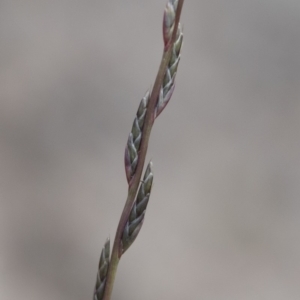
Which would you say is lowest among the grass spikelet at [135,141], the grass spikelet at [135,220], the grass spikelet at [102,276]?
the grass spikelet at [102,276]

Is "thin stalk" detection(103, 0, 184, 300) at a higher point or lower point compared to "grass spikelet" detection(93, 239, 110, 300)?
higher

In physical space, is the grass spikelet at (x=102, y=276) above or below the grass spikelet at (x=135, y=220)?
below

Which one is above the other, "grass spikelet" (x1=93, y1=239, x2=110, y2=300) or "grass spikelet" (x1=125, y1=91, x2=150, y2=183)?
"grass spikelet" (x1=125, y1=91, x2=150, y2=183)

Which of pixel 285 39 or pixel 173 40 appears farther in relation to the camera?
pixel 285 39

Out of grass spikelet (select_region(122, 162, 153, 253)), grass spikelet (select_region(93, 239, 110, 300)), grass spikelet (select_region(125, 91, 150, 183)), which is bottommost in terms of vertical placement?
grass spikelet (select_region(93, 239, 110, 300))

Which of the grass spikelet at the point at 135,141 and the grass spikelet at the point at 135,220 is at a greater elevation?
the grass spikelet at the point at 135,141

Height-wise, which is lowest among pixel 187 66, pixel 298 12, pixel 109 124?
pixel 109 124

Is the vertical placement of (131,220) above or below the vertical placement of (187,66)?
below

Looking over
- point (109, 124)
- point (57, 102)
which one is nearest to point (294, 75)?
point (109, 124)

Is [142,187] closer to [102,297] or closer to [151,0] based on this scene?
[102,297]

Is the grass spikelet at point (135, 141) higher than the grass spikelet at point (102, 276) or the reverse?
higher

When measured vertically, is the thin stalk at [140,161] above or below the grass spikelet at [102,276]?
above
